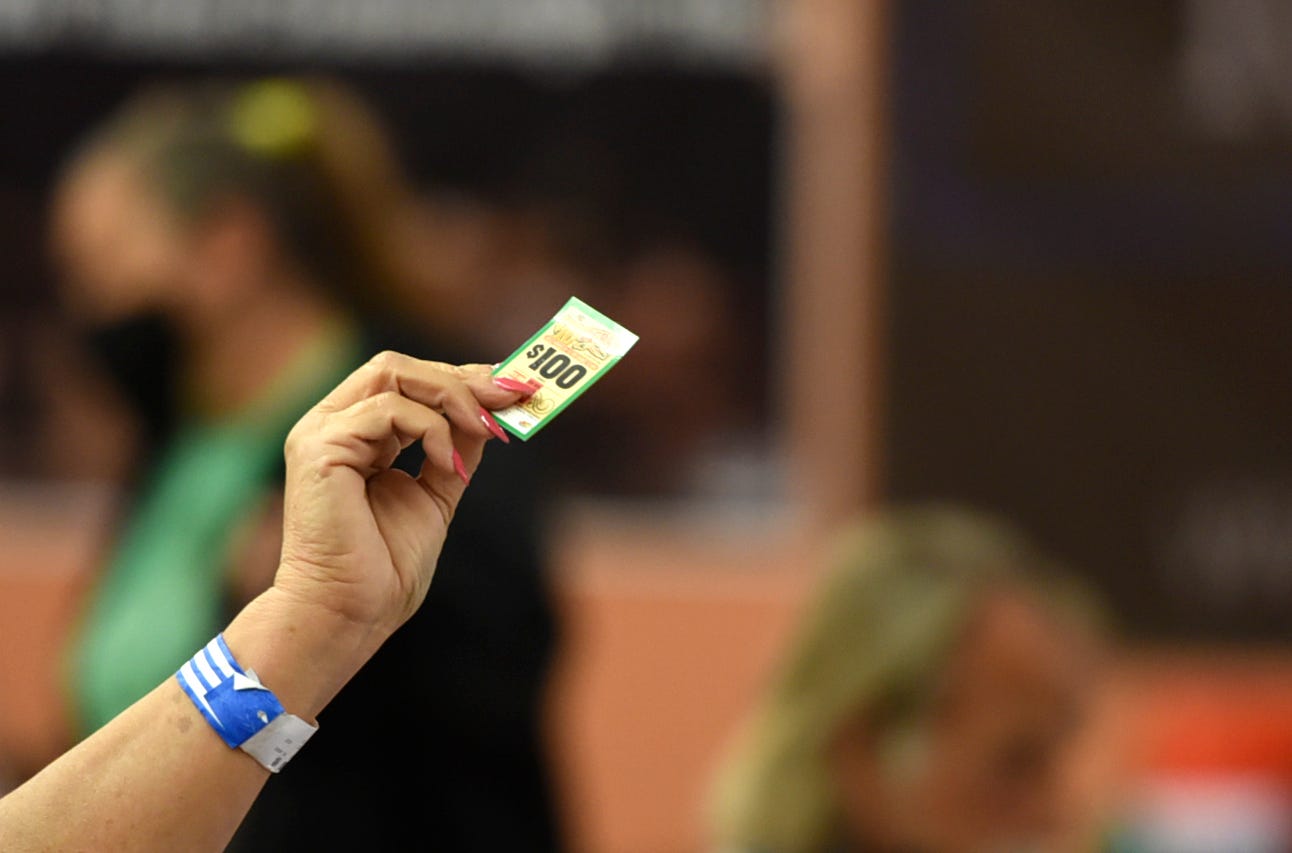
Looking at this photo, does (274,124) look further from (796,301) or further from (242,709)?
(796,301)

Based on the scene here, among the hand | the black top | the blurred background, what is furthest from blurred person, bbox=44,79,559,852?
the blurred background

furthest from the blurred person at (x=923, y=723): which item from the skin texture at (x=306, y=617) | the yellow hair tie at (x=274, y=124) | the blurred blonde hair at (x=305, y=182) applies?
the skin texture at (x=306, y=617)

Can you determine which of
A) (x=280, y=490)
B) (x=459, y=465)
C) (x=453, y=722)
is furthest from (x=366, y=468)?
(x=453, y=722)

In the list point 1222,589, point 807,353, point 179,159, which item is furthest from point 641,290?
point 179,159

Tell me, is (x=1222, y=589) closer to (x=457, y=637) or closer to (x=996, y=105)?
(x=996, y=105)

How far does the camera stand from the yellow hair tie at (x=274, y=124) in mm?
2055

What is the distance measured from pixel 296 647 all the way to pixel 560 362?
0.69 feet

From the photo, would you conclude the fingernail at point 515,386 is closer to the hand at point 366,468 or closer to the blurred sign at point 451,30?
the hand at point 366,468

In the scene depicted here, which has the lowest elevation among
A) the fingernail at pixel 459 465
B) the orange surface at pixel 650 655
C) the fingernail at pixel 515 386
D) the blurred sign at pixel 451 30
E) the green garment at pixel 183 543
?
the orange surface at pixel 650 655

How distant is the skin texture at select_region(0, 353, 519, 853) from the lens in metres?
1.03

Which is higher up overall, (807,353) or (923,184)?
(923,184)

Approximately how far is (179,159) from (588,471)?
1.73 metres

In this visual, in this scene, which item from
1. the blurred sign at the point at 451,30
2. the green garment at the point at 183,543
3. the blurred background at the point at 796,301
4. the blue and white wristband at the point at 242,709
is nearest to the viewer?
the blue and white wristband at the point at 242,709

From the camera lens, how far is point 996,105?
3.35m
